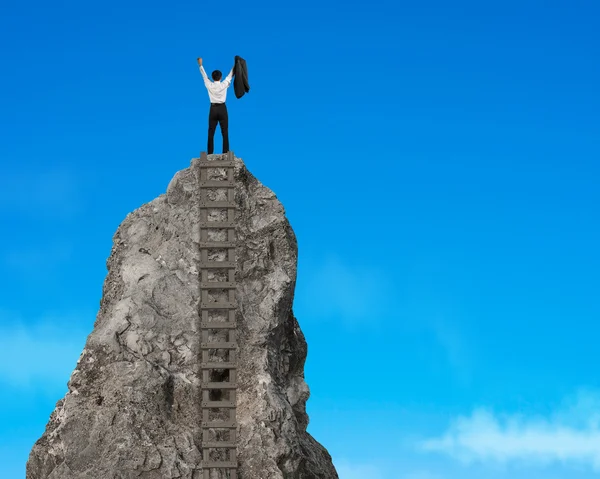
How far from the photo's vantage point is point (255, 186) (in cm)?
2605

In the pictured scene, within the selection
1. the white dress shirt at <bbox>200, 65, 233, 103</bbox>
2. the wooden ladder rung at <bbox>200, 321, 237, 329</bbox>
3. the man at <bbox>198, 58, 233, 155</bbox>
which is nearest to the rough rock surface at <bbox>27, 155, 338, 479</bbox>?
the wooden ladder rung at <bbox>200, 321, 237, 329</bbox>

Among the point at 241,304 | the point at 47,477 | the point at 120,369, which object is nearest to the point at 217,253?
the point at 241,304

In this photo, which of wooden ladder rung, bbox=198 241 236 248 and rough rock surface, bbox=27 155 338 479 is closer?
rough rock surface, bbox=27 155 338 479

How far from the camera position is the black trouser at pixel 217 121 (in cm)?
2606

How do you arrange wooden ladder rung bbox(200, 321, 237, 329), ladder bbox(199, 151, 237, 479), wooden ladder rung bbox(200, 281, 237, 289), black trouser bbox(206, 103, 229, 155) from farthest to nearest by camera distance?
black trouser bbox(206, 103, 229, 155) → wooden ladder rung bbox(200, 281, 237, 289) → wooden ladder rung bbox(200, 321, 237, 329) → ladder bbox(199, 151, 237, 479)

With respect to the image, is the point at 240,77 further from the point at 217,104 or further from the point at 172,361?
the point at 172,361

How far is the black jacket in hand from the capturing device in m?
26.2

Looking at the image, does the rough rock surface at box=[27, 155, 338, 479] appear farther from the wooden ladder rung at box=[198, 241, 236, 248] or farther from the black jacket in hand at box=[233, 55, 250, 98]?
the black jacket in hand at box=[233, 55, 250, 98]

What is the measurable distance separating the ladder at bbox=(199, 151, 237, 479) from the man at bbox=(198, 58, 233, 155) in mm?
666

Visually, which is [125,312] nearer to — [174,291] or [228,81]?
[174,291]

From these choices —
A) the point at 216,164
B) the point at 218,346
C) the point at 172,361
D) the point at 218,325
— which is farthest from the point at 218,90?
the point at 172,361

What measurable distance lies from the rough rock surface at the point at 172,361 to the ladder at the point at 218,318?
197mm

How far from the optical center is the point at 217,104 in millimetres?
26141

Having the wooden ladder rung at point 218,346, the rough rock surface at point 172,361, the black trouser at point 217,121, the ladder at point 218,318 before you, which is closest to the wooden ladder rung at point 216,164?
the ladder at point 218,318
